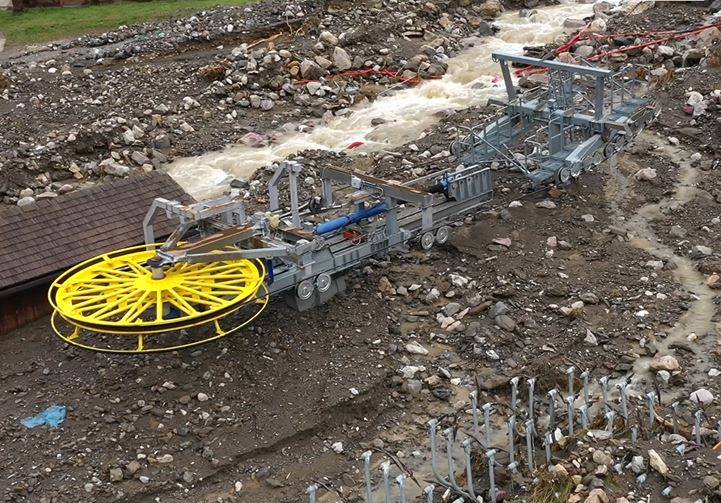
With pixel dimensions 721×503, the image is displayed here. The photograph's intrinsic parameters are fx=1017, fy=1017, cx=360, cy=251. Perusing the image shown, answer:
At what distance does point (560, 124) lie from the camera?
1534 centimetres

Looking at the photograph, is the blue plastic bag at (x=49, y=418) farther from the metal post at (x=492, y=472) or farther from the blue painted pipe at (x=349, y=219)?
the metal post at (x=492, y=472)

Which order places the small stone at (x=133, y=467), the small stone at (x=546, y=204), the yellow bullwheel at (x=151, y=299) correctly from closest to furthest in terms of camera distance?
the small stone at (x=133, y=467) < the yellow bullwheel at (x=151, y=299) < the small stone at (x=546, y=204)

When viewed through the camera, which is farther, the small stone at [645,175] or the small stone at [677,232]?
the small stone at [645,175]

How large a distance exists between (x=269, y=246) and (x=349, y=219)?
143cm

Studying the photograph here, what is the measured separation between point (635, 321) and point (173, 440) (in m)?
5.75

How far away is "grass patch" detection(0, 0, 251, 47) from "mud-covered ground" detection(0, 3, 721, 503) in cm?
1862

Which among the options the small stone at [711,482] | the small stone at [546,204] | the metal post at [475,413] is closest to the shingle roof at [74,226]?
the metal post at [475,413]

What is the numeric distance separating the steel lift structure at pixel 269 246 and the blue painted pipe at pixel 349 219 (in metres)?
0.01

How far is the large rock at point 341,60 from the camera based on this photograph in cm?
2273

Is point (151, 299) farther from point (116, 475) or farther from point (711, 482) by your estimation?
point (711, 482)

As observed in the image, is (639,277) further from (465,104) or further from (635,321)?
(465,104)

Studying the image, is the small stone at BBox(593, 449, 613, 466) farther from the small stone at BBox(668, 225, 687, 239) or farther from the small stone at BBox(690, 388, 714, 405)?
the small stone at BBox(668, 225, 687, 239)

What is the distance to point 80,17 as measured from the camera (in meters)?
31.3

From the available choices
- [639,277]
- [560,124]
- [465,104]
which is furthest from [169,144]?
Answer: [639,277]
